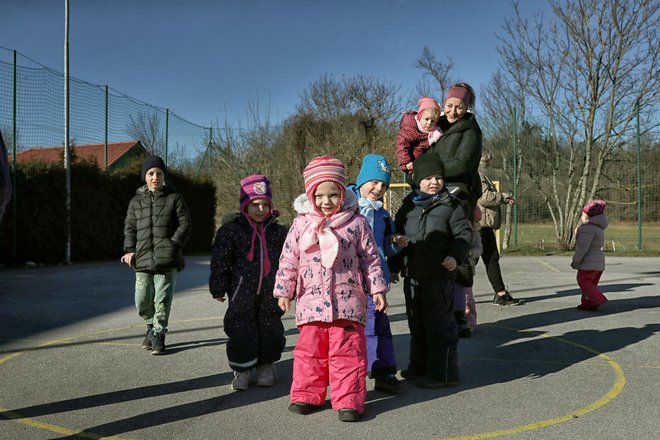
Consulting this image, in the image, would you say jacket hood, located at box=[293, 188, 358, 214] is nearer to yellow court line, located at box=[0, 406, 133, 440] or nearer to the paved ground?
the paved ground

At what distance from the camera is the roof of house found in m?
13.2

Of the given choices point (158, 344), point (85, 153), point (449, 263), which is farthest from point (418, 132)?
point (85, 153)

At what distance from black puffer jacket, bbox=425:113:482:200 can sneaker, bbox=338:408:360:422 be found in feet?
6.38

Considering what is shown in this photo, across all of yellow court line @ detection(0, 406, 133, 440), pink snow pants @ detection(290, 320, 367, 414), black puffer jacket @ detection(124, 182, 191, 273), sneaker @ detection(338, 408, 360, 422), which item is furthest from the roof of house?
sneaker @ detection(338, 408, 360, 422)

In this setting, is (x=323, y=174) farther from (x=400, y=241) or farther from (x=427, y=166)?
(x=427, y=166)

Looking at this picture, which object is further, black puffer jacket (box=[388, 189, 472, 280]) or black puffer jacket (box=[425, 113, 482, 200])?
black puffer jacket (box=[425, 113, 482, 200])

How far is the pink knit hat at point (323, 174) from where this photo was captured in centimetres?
372

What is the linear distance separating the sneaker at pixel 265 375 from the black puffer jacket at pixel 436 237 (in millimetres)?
1220

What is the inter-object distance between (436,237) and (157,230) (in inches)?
99.6

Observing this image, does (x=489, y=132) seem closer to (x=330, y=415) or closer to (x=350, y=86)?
(x=350, y=86)

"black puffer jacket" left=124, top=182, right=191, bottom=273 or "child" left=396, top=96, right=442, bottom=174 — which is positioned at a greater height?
"child" left=396, top=96, right=442, bottom=174

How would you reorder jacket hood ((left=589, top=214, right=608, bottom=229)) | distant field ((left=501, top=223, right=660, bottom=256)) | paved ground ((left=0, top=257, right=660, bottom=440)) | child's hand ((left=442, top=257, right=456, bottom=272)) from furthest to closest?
distant field ((left=501, top=223, right=660, bottom=256)), jacket hood ((left=589, top=214, right=608, bottom=229)), child's hand ((left=442, top=257, right=456, bottom=272)), paved ground ((left=0, top=257, right=660, bottom=440))

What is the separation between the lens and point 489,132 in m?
22.0

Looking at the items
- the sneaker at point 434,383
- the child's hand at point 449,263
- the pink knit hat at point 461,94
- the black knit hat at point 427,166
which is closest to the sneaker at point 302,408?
the sneaker at point 434,383
